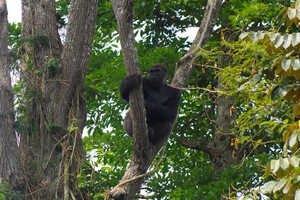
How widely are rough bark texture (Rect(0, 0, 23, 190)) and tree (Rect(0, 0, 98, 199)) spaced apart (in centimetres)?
1

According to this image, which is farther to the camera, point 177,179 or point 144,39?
point 144,39

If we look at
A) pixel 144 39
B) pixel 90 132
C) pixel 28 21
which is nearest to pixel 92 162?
pixel 28 21

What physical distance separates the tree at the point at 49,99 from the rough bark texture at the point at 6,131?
0.01 meters

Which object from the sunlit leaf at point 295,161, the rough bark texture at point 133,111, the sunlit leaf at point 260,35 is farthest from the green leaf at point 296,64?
the rough bark texture at point 133,111

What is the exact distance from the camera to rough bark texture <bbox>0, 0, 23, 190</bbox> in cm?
499

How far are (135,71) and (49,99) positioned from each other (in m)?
1.82

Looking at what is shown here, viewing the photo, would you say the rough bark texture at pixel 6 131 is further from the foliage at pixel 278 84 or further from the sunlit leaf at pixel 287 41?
the sunlit leaf at pixel 287 41

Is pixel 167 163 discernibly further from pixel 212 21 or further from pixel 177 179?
pixel 212 21

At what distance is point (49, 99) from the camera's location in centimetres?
555

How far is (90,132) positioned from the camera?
957cm

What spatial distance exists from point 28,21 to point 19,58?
1.74ft

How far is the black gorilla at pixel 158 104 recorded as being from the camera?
6.10 metres

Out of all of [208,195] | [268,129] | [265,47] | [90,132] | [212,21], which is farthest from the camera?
[90,132]

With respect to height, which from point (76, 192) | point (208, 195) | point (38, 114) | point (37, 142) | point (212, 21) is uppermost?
point (212, 21)
